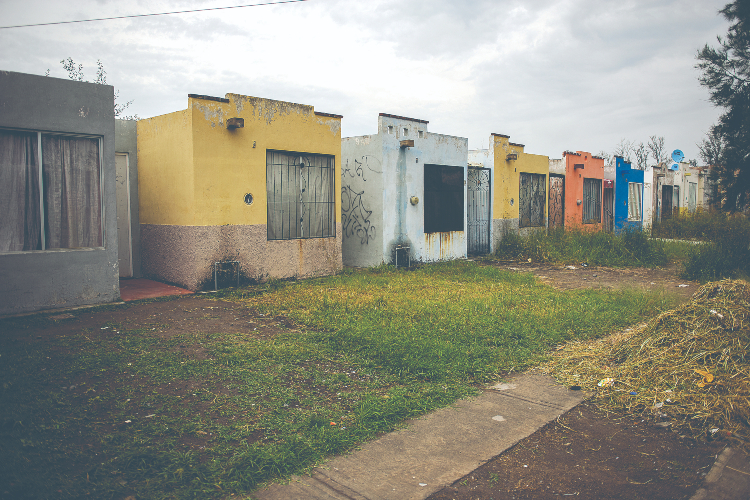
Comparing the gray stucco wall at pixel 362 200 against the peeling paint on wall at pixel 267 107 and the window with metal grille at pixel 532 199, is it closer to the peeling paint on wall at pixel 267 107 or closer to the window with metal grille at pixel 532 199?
the peeling paint on wall at pixel 267 107

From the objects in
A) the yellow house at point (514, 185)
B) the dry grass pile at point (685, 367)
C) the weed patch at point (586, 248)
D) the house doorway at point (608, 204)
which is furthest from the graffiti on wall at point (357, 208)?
the house doorway at point (608, 204)

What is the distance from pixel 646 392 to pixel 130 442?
13.5ft

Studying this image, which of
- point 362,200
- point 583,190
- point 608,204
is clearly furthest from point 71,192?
point 608,204

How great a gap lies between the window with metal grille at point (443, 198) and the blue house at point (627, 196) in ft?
32.0

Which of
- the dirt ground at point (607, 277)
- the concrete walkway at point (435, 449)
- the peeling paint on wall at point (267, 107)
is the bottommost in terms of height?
the concrete walkway at point (435, 449)

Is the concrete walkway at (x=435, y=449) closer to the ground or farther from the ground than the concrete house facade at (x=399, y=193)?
closer to the ground

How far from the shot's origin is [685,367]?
4359 millimetres

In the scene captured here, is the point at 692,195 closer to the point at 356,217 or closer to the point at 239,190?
A: the point at 356,217

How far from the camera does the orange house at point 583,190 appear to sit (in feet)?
58.7

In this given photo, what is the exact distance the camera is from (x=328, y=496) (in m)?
2.83

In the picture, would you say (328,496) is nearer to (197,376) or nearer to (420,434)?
(420,434)

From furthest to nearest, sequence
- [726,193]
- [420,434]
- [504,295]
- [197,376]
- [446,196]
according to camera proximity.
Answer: [446,196] < [726,193] < [504,295] < [197,376] < [420,434]

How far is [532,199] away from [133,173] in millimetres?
12187

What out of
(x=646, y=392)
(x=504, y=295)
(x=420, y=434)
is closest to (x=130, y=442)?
(x=420, y=434)
